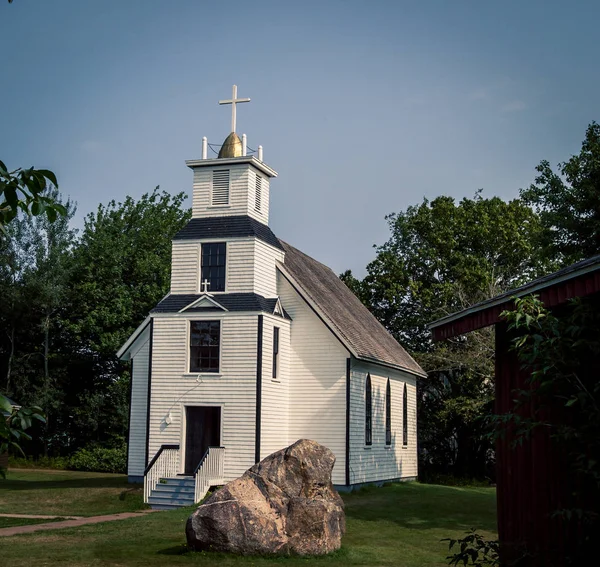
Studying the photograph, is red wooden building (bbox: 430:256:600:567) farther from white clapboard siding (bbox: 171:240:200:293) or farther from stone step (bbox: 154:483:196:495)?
white clapboard siding (bbox: 171:240:200:293)

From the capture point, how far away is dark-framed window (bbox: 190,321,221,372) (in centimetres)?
2602

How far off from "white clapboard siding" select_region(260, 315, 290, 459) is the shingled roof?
67.5 inches

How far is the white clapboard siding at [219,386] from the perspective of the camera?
25.1 metres

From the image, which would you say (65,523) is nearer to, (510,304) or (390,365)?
(510,304)

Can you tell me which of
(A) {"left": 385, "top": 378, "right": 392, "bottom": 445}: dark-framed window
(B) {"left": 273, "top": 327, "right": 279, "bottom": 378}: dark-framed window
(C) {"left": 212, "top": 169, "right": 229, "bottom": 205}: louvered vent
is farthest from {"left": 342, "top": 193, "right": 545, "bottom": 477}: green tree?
(C) {"left": 212, "top": 169, "right": 229, "bottom": 205}: louvered vent

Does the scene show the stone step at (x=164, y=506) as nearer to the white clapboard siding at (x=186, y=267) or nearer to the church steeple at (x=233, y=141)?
the white clapboard siding at (x=186, y=267)

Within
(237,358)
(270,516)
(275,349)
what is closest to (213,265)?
(237,358)

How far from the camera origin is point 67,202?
44.7 metres

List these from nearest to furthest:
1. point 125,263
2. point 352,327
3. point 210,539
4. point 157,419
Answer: point 210,539 < point 157,419 < point 352,327 < point 125,263

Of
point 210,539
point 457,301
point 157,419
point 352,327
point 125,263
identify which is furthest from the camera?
point 125,263

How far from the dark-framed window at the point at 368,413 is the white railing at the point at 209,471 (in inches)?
228

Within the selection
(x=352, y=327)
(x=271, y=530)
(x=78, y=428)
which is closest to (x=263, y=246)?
(x=352, y=327)

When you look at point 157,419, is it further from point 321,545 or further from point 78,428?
point 78,428

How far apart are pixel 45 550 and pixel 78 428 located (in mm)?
28800
